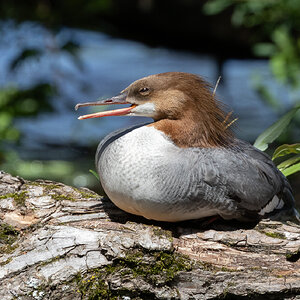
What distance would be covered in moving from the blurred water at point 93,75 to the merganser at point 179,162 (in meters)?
3.61

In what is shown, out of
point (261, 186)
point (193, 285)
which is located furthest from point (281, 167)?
point (193, 285)

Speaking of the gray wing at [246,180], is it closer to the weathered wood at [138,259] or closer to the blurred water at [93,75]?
the weathered wood at [138,259]

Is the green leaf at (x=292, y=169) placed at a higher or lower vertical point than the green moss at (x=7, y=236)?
higher

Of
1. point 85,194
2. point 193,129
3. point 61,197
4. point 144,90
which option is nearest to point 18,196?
point 61,197

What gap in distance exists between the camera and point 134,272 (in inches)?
92.0

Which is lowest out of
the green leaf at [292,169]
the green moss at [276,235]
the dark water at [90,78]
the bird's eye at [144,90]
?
the dark water at [90,78]

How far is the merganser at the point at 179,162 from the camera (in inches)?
93.9

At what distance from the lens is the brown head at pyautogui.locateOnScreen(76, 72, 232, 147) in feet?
8.15

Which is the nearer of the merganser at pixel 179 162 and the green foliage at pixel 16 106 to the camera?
the merganser at pixel 179 162

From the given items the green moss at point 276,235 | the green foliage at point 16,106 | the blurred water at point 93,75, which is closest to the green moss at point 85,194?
the green moss at point 276,235

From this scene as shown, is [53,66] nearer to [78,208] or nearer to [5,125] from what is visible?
[5,125]

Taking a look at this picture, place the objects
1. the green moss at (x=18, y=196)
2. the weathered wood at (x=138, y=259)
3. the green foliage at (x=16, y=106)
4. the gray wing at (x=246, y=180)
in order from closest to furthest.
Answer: the weathered wood at (x=138, y=259), the gray wing at (x=246, y=180), the green moss at (x=18, y=196), the green foliage at (x=16, y=106)

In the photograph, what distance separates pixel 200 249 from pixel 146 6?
375 inches

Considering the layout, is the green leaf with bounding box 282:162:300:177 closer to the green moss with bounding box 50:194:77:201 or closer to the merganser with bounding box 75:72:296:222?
the merganser with bounding box 75:72:296:222
